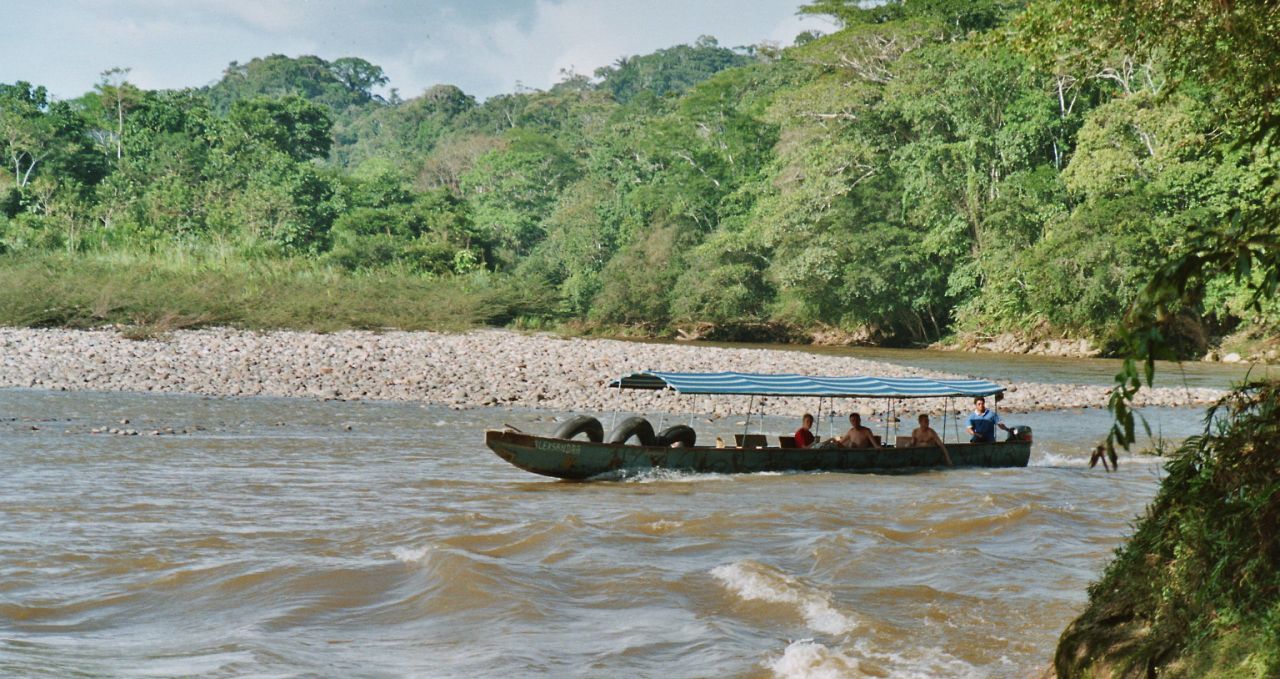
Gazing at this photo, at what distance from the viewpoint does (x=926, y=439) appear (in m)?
16.5

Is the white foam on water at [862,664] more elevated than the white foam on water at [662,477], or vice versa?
the white foam on water at [662,477]

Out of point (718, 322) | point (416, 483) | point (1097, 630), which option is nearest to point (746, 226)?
point (718, 322)

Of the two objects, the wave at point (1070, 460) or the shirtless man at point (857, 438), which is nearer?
the shirtless man at point (857, 438)

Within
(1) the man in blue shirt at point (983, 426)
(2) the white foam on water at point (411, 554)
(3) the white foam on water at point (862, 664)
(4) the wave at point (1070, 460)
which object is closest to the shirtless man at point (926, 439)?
(1) the man in blue shirt at point (983, 426)

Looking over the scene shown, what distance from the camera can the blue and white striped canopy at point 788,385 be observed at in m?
15.9

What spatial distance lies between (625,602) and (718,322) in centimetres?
3932

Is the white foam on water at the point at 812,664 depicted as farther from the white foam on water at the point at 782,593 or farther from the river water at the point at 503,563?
the white foam on water at the point at 782,593

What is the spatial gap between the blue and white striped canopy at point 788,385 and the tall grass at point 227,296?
16428 millimetres

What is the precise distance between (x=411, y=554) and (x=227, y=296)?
24962 millimetres

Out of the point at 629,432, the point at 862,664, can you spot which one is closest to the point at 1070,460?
the point at 629,432

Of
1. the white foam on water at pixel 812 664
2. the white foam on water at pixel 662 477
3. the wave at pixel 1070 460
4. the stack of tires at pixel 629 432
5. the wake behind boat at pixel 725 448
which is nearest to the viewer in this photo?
the white foam on water at pixel 812 664

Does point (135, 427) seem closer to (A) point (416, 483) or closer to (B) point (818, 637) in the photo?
(A) point (416, 483)

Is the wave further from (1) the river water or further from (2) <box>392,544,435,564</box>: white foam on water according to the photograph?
(2) <box>392,544,435,564</box>: white foam on water

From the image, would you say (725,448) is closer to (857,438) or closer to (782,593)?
(857,438)
